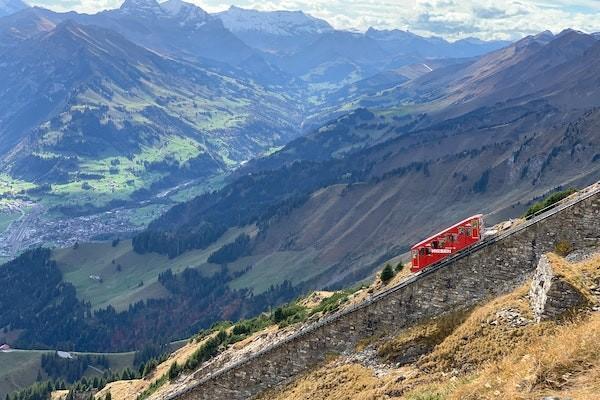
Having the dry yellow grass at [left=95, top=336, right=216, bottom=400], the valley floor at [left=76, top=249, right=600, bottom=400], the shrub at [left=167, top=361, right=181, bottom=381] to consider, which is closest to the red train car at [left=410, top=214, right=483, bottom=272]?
the valley floor at [left=76, top=249, right=600, bottom=400]

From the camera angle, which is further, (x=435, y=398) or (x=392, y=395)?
(x=392, y=395)

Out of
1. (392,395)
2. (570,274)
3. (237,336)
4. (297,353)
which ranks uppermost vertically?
(570,274)

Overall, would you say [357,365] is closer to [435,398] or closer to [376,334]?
[376,334]

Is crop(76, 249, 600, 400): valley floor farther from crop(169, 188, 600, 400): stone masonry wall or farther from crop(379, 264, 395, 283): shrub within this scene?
crop(379, 264, 395, 283): shrub

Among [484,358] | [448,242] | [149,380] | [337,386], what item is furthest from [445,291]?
[149,380]

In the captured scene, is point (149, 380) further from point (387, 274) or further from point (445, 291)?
point (445, 291)

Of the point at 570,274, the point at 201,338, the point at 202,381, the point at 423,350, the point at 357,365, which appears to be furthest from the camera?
the point at 201,338

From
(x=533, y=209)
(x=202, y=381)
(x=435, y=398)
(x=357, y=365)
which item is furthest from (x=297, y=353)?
(x=533, y=209)

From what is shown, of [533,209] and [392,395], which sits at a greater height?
[533,209]
